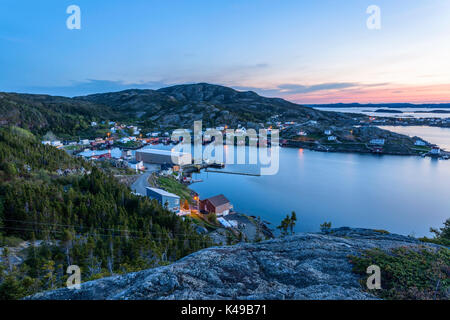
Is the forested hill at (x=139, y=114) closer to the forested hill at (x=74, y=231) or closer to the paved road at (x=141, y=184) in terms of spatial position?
the paved road at (x=141, y=184)

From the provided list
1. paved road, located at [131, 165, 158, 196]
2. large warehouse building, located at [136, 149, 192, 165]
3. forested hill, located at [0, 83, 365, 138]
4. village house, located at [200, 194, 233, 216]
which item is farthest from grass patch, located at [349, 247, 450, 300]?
forested hill, located at [0, 83, 365, 138]

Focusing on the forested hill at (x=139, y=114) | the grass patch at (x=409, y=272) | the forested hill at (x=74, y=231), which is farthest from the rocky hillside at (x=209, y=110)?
the grass patch at (x=409, y=272)

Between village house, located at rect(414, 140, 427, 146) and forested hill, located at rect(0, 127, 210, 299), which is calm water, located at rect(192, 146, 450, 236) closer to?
village house, located at rect(414, 140, 427, 146)

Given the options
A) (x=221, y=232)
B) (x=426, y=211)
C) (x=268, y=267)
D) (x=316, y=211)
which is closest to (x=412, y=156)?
(x=426, y=211)

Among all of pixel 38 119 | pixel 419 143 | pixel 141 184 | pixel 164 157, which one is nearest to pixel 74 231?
pixel 141 184
